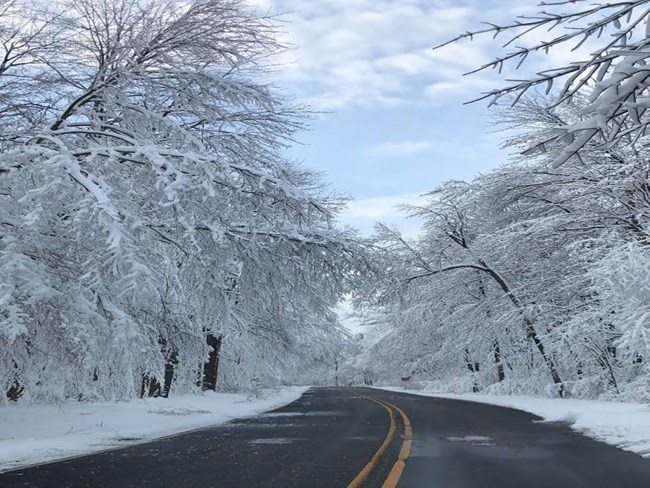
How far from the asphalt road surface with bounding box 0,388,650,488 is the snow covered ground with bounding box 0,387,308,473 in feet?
2.61

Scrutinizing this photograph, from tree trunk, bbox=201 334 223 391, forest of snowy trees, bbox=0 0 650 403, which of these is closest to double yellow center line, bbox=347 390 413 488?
forest of snowy trees, bbox=0 0 650 403

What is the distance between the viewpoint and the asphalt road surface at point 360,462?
705 cm

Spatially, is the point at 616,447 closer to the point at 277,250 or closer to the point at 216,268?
the point at 277,250

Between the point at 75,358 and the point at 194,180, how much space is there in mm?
3245

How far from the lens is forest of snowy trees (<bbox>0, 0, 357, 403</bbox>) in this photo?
8.20 metres

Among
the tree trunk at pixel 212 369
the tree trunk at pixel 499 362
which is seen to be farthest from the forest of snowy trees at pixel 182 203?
the tree trunk at pixel 499 362

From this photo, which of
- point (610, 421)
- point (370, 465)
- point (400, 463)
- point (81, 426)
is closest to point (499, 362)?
point (610, 421)

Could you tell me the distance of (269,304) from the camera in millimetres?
12195

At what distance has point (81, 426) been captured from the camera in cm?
1320

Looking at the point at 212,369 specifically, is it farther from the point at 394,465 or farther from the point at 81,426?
the point at 394,465

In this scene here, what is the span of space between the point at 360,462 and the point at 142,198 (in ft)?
18.4

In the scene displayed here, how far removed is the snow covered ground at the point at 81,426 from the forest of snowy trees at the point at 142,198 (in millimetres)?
1100

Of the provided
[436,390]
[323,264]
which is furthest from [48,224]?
[436,390]

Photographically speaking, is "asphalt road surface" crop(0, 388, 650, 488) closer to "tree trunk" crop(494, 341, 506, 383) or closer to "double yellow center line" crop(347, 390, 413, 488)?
"double yellow center line" crop(347, 390, 413, 488)
